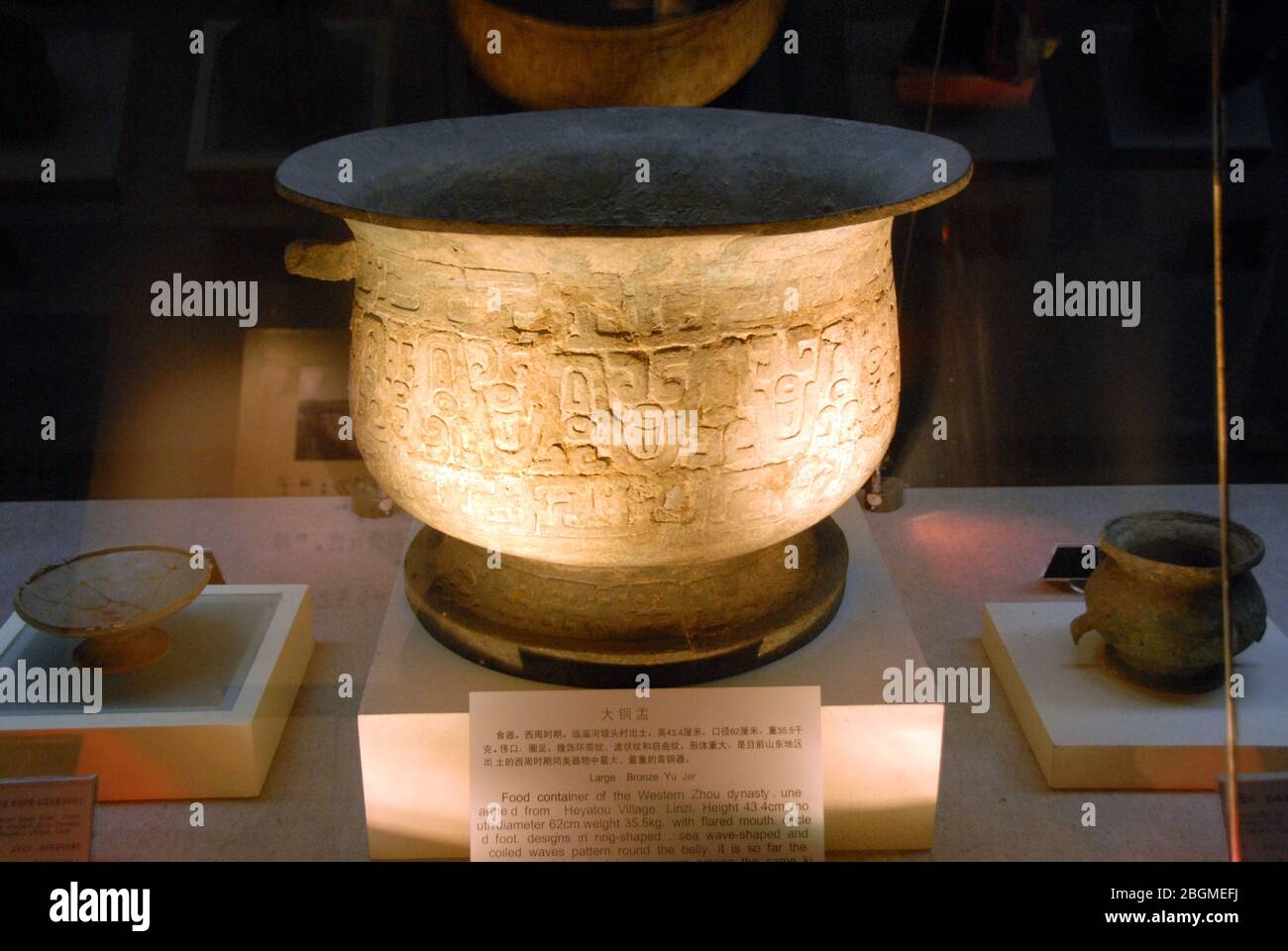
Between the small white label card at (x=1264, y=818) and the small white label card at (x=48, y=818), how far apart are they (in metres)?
1.65

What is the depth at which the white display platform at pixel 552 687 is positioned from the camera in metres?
1.84

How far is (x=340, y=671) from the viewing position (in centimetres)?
233

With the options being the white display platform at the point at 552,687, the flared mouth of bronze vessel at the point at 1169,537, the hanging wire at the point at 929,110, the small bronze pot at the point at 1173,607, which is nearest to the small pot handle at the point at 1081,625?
the small bronze pot at the point at 1173,607

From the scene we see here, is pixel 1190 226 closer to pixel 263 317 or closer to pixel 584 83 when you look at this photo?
pixel 584 83

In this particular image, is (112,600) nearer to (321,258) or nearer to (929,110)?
(321,258)

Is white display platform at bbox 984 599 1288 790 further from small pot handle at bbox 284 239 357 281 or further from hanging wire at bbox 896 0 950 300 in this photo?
small pot handle at bbox 284 239 357 281

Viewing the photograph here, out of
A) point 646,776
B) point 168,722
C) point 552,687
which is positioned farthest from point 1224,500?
point 168,722

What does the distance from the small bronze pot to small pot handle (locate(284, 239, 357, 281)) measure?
1.33 metres

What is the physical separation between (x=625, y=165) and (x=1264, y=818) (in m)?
1.54

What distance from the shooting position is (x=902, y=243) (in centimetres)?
273

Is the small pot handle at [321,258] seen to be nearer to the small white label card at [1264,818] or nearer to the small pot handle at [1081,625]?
the small pot handle at [1081,625]

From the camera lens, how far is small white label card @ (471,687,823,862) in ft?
5.65
